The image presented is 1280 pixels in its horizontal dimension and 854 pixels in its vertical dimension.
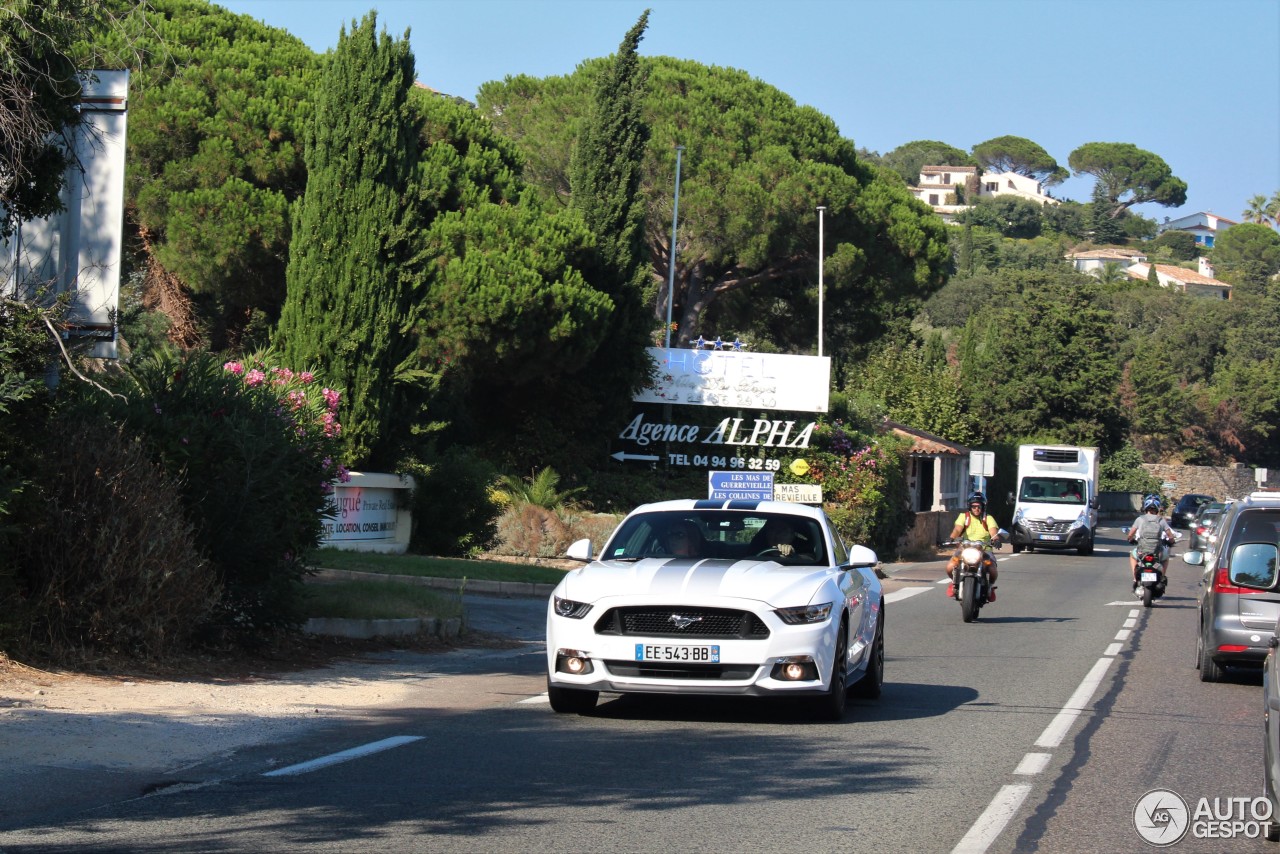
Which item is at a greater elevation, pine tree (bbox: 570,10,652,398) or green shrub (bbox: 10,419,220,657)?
pine tree (bbox: 570,10,652,398)

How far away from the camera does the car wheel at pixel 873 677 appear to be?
11457 millimetres

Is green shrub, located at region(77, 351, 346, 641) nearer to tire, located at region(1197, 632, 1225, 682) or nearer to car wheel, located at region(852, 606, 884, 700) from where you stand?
car wheel, located at region(852, 606, 884, 700)

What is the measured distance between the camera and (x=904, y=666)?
14.6 metres

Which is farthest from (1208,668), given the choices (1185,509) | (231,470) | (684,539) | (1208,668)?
(1185,509)

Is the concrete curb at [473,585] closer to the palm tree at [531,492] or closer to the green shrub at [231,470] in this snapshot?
the green shrub at [231,470]

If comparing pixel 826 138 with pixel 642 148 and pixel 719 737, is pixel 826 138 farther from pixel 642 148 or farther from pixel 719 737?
pixel 719 737

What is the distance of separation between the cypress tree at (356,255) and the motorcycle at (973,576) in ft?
34.6

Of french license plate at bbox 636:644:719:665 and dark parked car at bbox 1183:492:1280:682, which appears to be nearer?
french license plate at bbox 636:644:719:665

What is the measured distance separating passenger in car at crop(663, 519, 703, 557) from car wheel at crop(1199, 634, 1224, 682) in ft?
18.8

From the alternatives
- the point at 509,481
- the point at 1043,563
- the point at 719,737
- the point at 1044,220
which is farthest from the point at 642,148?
the point at 1044,220

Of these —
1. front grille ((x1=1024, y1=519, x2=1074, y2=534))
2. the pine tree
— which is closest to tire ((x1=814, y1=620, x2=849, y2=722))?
the pine tree

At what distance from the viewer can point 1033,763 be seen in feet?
29.1

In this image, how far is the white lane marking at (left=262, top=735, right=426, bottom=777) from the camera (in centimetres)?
784

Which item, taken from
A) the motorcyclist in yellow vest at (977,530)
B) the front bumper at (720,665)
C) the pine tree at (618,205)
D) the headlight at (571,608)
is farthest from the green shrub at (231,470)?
the pine tree at (618,205)
